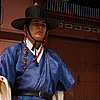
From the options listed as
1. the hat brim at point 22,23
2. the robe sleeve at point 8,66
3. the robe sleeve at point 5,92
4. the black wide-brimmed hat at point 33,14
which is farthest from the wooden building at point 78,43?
the robe sleeve at point 5,92

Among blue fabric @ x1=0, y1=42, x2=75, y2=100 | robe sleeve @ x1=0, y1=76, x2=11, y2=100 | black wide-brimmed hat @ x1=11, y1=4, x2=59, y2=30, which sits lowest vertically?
robe sleeve @ x1=0, y1=76, x2=11, y2=100

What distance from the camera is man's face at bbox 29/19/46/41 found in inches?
104

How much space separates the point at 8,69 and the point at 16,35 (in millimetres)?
2069

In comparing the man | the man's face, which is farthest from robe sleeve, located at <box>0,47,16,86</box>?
the man's face

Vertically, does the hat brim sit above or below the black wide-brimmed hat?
below

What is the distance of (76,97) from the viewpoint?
5.04 meters

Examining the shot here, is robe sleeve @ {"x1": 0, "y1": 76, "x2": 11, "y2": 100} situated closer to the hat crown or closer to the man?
the man

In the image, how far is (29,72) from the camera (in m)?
2.49

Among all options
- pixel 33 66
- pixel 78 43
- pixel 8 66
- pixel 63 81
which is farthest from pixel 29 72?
pixel 78 43

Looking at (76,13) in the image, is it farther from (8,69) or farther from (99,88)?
(8,69)

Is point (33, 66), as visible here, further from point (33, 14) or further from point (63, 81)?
point (33, 14)

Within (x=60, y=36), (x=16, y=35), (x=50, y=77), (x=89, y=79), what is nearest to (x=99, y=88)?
(x=89, y=79)

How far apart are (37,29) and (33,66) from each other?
393 millimetres

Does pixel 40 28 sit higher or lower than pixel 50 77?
higher
